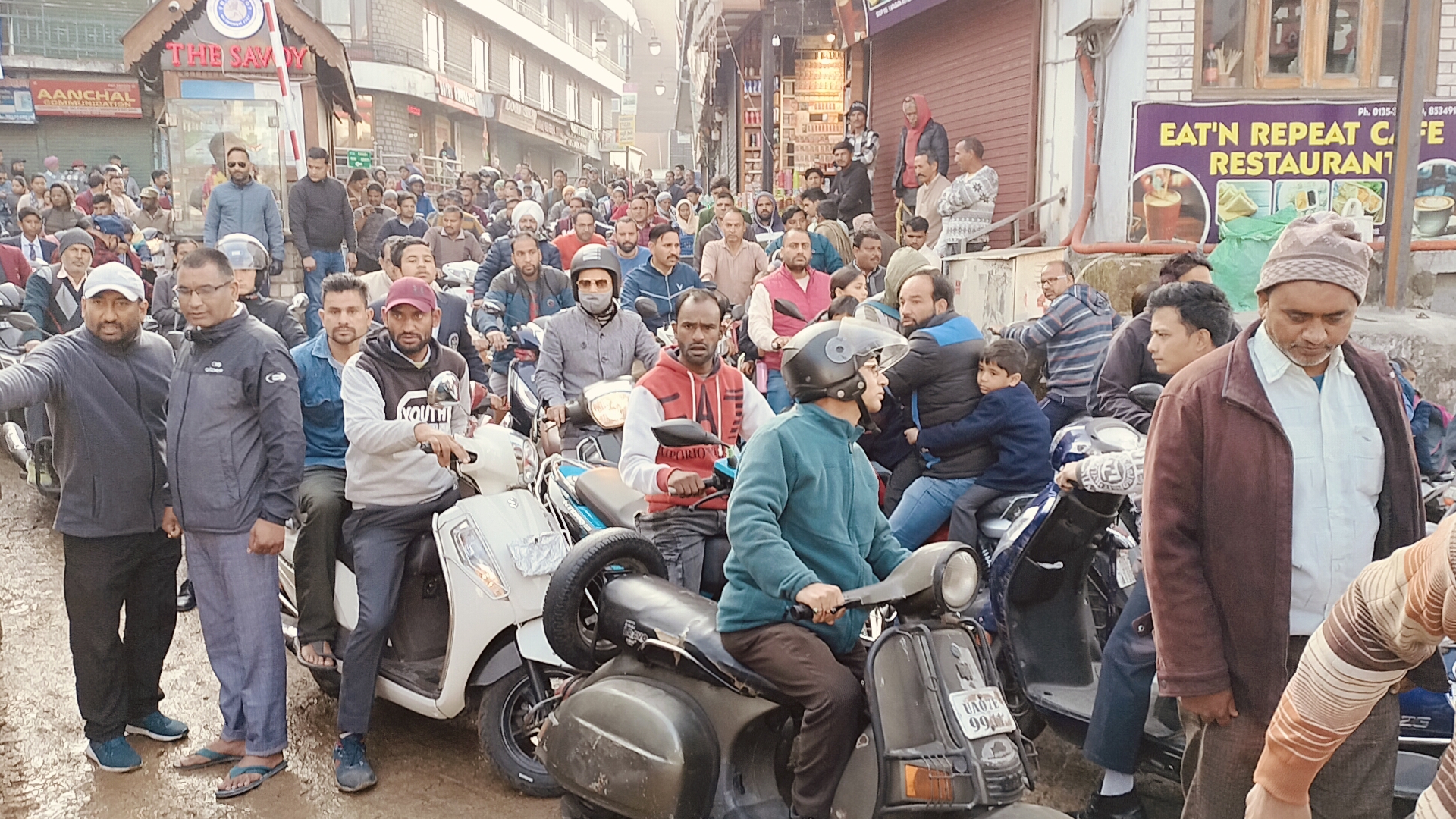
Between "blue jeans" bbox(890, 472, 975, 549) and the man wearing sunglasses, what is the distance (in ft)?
25.9

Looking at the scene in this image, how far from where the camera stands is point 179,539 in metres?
5.04

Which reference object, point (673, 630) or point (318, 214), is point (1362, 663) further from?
point (318, 214)

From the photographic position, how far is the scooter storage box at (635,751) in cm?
311

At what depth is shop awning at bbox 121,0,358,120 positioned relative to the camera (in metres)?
18.3

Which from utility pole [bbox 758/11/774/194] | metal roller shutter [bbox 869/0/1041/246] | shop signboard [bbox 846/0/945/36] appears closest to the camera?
metal roller shutter [bbox 869/0/1041/246]

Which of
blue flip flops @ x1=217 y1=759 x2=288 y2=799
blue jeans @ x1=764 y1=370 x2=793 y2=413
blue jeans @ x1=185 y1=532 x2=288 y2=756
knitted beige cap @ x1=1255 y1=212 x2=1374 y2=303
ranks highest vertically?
knitted beige cap @ x1=1255 y1=212 x2=1374 y2=303

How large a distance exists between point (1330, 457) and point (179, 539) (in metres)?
4.40

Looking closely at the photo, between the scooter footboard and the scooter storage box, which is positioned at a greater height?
the scooter footboard

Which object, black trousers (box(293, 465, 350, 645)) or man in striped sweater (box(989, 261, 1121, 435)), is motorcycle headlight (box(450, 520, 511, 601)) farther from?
man in striped sweater (box(989, 261, 1121, 435))

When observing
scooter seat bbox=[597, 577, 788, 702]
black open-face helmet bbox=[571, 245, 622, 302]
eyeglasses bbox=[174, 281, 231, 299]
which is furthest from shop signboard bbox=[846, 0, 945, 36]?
scooter seat bbox=[597, 577, 788, 702]

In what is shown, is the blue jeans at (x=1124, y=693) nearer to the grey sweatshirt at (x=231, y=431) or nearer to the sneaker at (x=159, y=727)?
the grey sweatshirt at (x=231, y=431)

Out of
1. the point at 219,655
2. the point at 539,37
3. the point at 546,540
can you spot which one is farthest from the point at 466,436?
the point at 539,37

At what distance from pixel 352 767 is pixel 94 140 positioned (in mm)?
35966

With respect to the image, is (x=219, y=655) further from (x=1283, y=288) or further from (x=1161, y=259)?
(x=1161, y=259)
